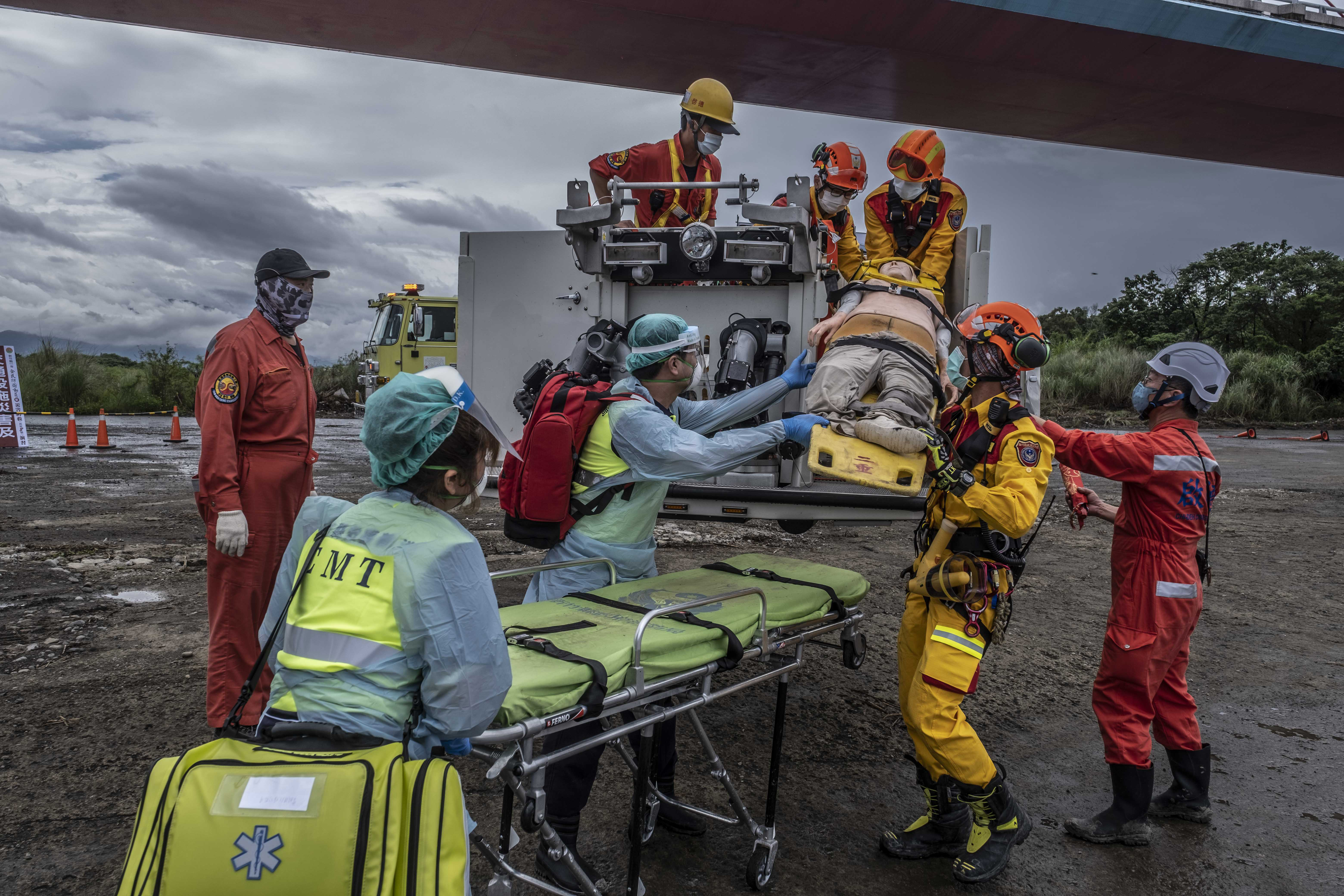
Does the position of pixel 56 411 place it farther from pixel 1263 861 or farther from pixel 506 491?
pixel 1263 861

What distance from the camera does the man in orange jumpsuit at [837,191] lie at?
197 inches

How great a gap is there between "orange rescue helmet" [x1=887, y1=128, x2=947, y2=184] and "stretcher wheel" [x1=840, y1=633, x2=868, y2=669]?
2.72m

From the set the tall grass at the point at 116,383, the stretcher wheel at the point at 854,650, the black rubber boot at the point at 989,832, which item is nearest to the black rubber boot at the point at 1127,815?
the black rubber boot at the point at 989,832

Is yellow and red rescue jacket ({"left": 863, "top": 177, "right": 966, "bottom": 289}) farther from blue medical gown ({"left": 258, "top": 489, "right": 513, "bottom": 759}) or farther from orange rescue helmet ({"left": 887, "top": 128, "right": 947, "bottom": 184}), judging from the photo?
blue medical gown ({"left": 258, "top": 489, "right": 513, "bottom": 759})

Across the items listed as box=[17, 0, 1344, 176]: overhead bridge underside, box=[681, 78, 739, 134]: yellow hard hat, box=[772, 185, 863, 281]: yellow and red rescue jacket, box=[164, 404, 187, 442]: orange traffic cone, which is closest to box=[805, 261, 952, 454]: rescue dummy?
box=[772, 185, 863, 281]: yellow and red rescue jacket

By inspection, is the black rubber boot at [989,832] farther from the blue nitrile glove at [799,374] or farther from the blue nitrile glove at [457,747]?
the blue nitrile glove at [457,747]

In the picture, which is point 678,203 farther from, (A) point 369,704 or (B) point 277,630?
(A) point 369,704

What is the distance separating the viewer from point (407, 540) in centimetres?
181

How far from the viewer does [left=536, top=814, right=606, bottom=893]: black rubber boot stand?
2.75 metres

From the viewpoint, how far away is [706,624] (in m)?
2.81

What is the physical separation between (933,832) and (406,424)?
2.71 meters

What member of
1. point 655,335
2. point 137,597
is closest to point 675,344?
point 655,335

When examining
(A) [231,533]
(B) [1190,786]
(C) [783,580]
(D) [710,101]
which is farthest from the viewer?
(D) [710,101]

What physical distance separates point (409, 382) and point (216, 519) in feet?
6.41
